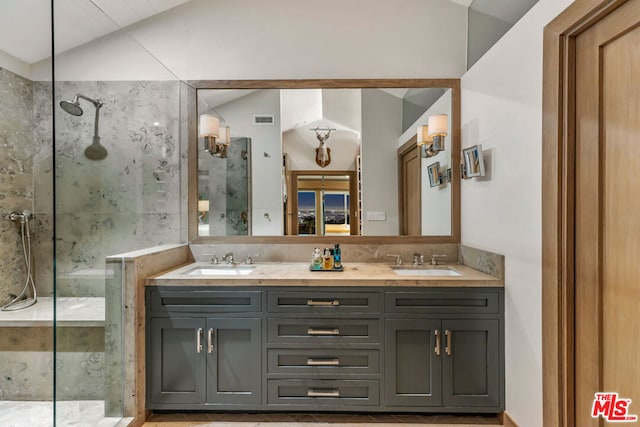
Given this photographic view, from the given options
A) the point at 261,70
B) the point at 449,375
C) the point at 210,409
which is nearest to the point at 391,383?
the point at 449,375

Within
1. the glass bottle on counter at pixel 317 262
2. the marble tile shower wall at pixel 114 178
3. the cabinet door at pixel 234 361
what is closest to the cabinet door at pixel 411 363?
the glass bottle on counter at pixel 317 262

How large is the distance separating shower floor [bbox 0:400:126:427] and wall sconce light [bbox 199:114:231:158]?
1.77 metres

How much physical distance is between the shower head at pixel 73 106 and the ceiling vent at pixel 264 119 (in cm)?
111

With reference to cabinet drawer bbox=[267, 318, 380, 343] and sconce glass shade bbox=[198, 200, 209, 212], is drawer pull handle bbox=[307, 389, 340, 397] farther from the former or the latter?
sconce glass shade bbox=[198, 200, 209, 212]

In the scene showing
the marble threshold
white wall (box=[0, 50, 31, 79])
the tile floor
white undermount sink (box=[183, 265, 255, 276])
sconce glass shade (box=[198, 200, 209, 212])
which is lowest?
the tile floor

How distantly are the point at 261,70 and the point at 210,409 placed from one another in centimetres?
238

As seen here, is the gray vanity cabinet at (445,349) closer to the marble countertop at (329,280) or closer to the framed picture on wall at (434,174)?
the marble countertop at (329,280)

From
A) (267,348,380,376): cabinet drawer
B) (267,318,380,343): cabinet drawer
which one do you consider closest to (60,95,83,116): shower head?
(267,318,380,343): cabinet drawer

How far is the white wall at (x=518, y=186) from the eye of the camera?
5.16ft

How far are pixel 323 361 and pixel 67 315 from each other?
4.85ft

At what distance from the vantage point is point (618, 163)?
1.22 m

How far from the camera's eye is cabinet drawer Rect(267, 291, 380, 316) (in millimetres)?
1910

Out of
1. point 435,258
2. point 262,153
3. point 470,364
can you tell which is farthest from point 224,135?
point 470,364

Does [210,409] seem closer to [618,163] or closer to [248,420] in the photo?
[248,420]
